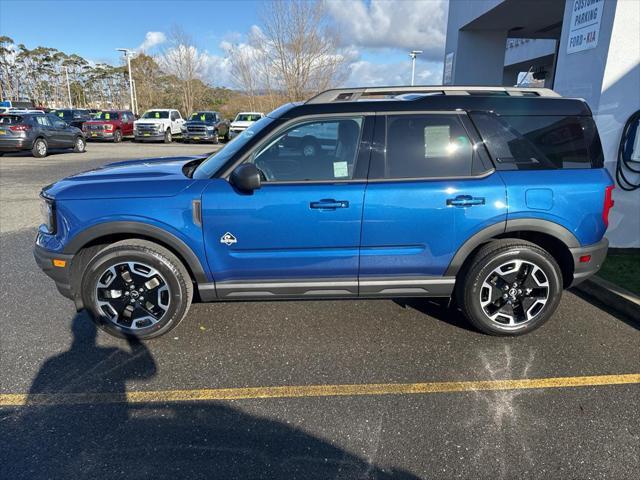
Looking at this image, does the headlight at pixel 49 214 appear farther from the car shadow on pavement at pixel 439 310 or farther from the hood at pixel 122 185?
the car shadow on pavement at pixel 439 310

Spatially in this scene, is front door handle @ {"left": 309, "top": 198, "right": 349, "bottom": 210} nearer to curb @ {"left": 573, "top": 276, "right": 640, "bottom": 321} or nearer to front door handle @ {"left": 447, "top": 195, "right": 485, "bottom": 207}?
front door handle @ {"left": 447, "top": 195, "right": 485, "bottom": 207}

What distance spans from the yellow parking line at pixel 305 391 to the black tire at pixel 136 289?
70 centimetres

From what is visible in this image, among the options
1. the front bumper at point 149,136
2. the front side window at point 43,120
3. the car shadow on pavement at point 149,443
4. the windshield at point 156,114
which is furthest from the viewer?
the windshield at point 156,114

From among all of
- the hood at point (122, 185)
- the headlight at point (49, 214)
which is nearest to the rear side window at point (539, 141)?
the hood at point (122, 185)

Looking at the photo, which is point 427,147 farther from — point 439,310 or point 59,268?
point 59,268

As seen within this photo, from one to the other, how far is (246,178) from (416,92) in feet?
5.67

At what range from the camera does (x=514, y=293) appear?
356 centimetres

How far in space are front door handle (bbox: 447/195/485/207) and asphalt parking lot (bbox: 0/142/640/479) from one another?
1.11m

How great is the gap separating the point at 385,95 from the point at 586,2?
12.8 feet

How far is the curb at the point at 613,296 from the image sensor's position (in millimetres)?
3936

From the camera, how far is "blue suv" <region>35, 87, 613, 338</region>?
3289 millimetres

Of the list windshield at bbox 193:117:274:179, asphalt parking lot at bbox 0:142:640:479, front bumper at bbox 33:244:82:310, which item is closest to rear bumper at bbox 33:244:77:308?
front bumper at bbox 33:244:82:310

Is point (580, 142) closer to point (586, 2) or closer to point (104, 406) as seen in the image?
point (586, 2)

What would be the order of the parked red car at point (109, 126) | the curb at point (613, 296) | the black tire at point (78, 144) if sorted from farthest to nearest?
the parked red car at point (109, 126), the black tire at point (78, 144), the curb at point (613, 296)
